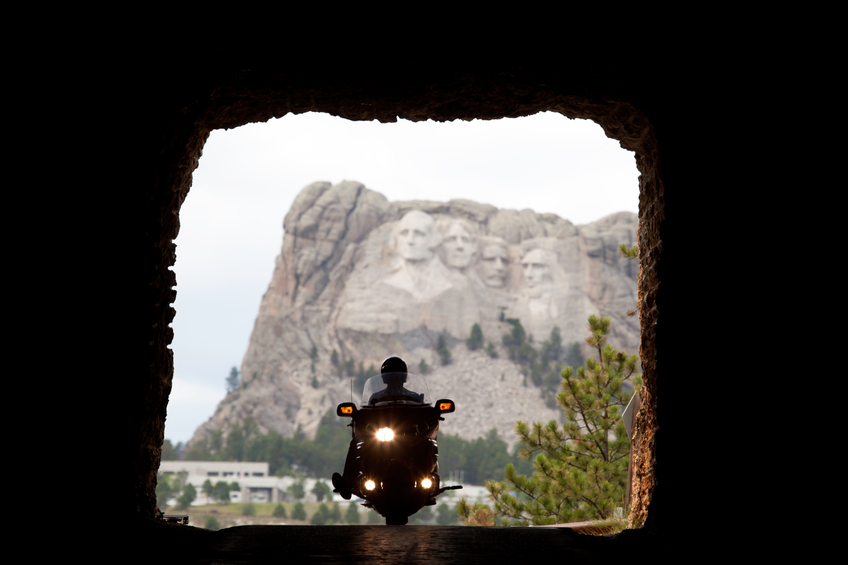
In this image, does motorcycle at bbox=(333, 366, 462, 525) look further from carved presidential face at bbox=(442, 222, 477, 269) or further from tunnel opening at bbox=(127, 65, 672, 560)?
carved presidential face at bbox=(442, 222, 477, 269)

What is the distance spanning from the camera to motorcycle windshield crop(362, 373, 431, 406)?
5785 millimetres

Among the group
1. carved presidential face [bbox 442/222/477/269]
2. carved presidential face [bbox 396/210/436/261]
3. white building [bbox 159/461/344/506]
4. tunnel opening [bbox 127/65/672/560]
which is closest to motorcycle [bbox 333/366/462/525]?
tunnel opening [bbox 127/65/672/560]

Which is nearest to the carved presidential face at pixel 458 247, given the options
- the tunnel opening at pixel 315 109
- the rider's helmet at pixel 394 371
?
the rider's helmet at pixel 394 371

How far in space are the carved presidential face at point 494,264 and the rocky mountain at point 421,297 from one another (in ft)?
0.45

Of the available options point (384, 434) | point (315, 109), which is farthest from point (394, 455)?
point (315, 109)

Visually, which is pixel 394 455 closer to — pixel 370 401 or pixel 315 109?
pixel 370 401

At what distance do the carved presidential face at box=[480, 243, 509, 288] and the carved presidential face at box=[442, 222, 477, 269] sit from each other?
1632 millimetres

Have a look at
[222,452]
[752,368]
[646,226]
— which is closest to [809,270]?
[752,368]

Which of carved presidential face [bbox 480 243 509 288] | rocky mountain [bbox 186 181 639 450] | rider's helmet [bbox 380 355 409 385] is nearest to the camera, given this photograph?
rider's helmet [bbox 380 355 409 385]

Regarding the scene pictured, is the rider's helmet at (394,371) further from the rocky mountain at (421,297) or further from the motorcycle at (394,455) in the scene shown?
the rocky mountain at (421,297)

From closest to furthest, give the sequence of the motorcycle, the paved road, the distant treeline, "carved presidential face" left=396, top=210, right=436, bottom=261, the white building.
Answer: the paved road < the motorcycle < the white building < the distant treeline < "carved presidential face" left=396, top=210, right=436, bottom=261

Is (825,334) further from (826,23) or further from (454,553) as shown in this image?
(454,553)

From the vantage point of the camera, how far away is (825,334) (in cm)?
314

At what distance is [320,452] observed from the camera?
71.5 metres
